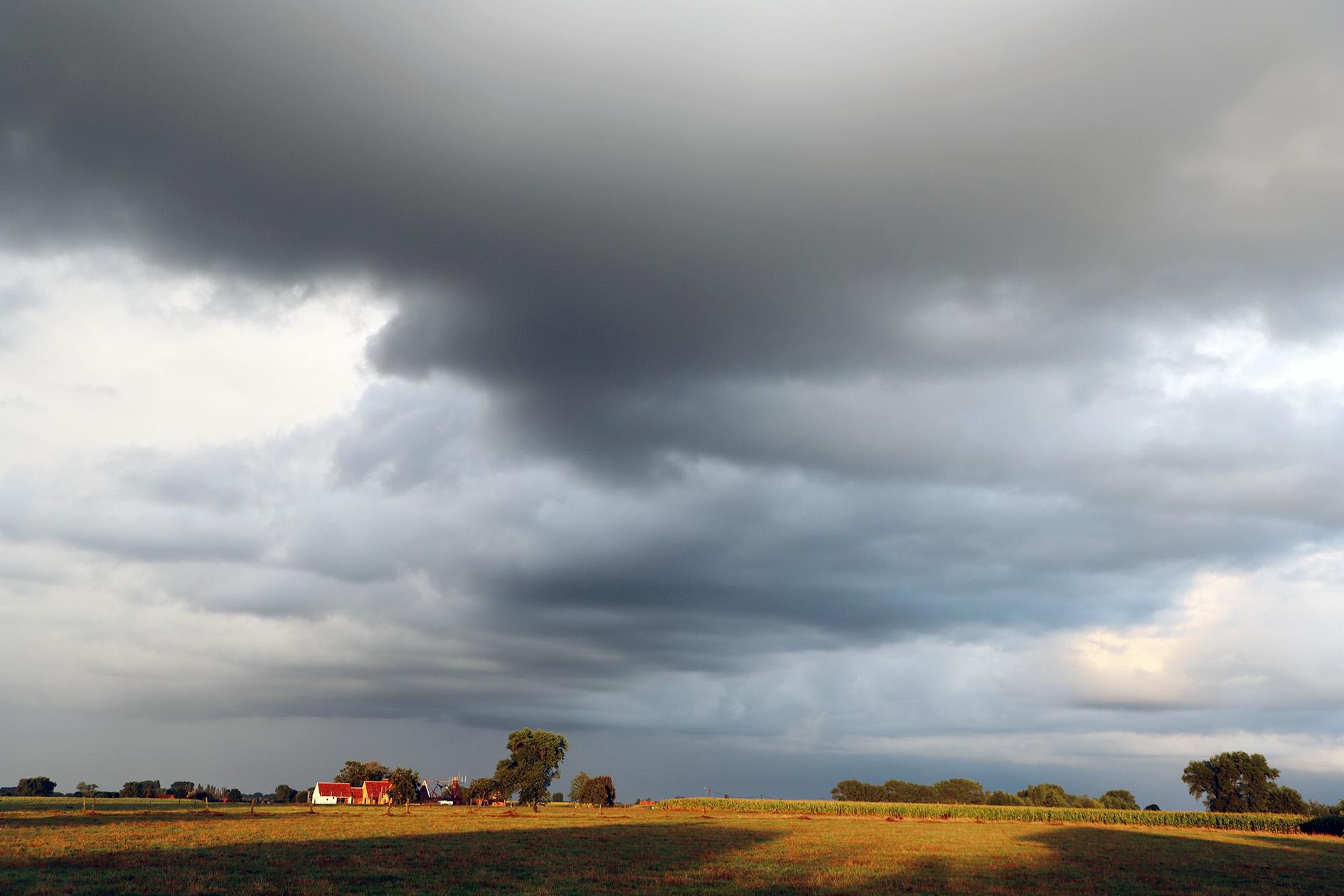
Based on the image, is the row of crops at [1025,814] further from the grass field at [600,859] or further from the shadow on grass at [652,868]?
the shadow on grass at [652,868]

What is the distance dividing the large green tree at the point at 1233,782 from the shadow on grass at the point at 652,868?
108 metres

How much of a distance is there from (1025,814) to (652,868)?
11931cm

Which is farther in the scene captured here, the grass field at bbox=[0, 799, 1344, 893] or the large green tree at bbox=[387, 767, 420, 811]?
the large green tree at bbox=[387, 767, 420, 811]

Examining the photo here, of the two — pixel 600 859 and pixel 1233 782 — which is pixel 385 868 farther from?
pixel 1233 782

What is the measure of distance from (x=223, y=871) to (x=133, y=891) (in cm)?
765

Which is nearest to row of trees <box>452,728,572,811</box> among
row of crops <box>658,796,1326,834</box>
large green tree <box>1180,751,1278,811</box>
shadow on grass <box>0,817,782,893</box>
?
row of crops <box>658,796,1326,834</box>

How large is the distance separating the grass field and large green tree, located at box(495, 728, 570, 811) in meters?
57.0

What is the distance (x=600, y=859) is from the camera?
171ft

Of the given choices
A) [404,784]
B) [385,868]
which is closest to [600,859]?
[385,868]

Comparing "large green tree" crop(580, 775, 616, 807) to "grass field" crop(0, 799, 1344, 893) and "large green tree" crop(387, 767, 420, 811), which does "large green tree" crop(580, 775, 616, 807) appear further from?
"grass field" crop(0, 799, 1344, 893)

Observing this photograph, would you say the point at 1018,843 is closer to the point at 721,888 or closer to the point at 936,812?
the point at 721,888

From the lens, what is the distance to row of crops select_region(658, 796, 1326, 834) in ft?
411

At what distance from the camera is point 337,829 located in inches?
2931

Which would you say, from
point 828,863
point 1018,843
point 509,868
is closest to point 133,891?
point 509,868
